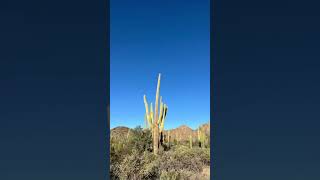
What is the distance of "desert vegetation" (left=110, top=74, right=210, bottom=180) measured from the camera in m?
9.09

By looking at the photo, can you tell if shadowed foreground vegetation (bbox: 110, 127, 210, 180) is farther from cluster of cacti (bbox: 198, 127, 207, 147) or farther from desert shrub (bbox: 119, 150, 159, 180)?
cluster of cacti (bbox: 198, 127, 207, 147)

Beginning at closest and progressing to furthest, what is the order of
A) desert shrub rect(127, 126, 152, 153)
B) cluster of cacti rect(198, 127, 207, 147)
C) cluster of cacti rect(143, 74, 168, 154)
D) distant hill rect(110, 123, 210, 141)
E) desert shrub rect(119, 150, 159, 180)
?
1. desert shrub rect(119, 150, 159, 180)
2. cluster of cacti rect(143, 74, 168, 154)
3. desert shrub rect(127, 126, 152, 153)
4. cluster of cacti rect(198, 127, 207, 147)
5. distant hill rect(110, 123, 210, 141)

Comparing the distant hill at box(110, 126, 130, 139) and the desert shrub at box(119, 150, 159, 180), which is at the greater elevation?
the distant hill at box(110, 126, 130, 139)

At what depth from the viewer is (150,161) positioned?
34.9ft

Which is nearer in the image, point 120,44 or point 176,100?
point 120,44

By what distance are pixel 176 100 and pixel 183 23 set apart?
8.55 feet

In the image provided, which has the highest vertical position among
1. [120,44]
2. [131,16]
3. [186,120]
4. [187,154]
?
[131,16]

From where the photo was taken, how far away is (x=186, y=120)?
1542 cm

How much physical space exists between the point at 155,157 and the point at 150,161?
67 centimetres

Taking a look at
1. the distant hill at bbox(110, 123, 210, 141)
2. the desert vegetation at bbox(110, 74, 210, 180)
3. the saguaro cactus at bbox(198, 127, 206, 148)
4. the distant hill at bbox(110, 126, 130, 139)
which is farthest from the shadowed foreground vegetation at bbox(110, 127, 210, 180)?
the distant hill at bbox(110, 126, 130, 139)

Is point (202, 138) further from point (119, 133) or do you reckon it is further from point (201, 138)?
point (119, 133)
